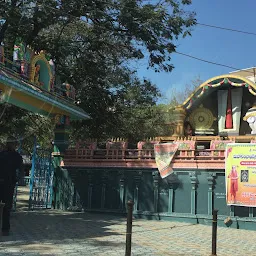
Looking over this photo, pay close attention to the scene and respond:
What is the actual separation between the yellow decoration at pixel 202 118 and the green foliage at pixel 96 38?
7.73ft

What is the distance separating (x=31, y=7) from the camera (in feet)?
37.4

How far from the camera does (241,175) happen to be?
1015 centimetres

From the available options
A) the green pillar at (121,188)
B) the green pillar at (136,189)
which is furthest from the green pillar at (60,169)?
the green pillar at (136,189)

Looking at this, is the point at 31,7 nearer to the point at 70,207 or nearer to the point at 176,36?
the point at 176,36

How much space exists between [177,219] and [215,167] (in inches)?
78.3

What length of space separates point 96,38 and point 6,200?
7.69m

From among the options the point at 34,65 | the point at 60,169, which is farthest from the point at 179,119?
the point at 34,65

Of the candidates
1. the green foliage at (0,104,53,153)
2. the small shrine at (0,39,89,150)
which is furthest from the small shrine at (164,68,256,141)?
the green foliage at (0,104,53,153)

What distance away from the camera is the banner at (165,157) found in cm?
1123

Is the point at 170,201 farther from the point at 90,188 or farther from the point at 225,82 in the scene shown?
the point at 225,82

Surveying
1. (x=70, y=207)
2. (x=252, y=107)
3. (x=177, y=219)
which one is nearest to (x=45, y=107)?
(x=70, y=207)

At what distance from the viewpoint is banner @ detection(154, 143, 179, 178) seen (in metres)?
11.2

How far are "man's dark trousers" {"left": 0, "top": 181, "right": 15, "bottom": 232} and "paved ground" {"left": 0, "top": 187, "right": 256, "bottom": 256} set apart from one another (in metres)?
0.28

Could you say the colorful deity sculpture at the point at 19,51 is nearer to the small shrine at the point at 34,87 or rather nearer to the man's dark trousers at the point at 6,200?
the small shrine at the point at 34,87
